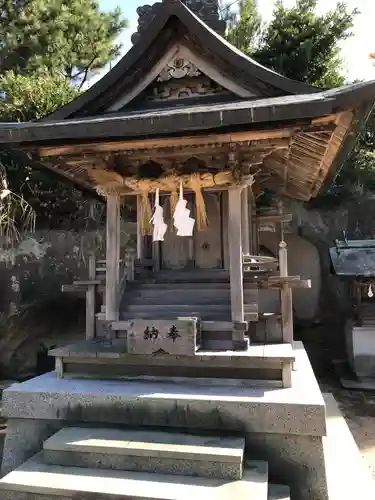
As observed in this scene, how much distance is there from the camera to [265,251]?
56.1 ft

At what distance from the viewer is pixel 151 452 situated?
420 centimetres

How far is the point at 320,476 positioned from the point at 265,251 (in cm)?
1312

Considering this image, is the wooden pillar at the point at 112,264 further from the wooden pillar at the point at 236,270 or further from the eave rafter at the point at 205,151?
the wooden pillar at the point at 236,270

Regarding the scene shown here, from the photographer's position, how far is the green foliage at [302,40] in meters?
16.4

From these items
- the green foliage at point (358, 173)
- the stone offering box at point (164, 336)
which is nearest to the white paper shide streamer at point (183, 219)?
the stone offering box at point (164, 336)

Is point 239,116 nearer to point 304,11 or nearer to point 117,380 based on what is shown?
point 117,380

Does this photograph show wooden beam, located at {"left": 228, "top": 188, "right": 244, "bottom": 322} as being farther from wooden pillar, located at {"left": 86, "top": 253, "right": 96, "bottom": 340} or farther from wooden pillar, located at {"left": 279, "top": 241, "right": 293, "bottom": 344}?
wooden pillar, located at {"left": 86, "top": 253, "right": 96, "bottom": 340}

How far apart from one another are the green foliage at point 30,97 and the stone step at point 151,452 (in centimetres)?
1305

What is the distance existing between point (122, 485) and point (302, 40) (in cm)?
1814

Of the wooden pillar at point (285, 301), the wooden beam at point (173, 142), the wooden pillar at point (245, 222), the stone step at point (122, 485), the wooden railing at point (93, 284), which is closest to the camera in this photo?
the stone step at point (122, 485)

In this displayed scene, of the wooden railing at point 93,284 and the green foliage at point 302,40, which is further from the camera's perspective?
the green foliage at point 302,40

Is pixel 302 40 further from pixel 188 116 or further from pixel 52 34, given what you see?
pixel 188 116

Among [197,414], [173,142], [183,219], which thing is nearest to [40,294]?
[183,219]

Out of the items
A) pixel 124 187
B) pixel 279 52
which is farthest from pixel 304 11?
pixel 124 187
